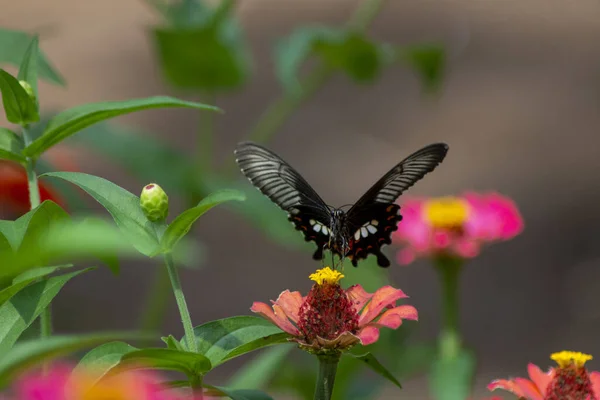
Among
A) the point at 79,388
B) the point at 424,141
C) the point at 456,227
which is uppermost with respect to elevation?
the point at 424,141

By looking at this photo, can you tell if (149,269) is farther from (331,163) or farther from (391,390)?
(391,390)

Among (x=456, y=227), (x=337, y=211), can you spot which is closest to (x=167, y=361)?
(x=337, y=211)

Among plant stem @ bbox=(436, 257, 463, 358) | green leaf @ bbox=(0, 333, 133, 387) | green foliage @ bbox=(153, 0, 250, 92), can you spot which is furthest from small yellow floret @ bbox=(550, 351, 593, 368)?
green foliage @ bbox=(153, 0, 250, 92)

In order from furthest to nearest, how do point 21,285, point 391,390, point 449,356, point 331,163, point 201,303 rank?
point 331,163 < point 201,303 < point 391,390 < point 449,356 < point 21,285

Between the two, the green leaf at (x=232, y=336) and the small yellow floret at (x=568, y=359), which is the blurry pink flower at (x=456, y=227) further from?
the green leaf at (x=232, y=336)

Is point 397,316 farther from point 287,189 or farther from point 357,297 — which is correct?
point 287,189

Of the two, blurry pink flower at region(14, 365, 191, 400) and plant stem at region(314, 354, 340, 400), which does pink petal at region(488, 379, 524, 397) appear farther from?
blurry pink flower at region(14, 365, 191, 400)

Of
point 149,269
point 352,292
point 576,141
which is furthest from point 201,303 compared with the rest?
point 352,292

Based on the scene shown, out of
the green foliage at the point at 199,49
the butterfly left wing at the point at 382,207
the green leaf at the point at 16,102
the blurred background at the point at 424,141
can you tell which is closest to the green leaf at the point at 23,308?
the green leaf at the point at 16,102
